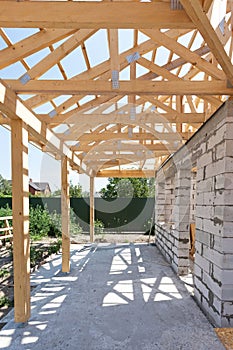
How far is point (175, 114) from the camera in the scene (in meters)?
4.06

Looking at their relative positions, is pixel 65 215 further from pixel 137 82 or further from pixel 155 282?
pixel 137 82

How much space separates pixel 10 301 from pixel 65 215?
1910 mm

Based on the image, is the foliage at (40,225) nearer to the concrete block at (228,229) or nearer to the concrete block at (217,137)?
the concrete block at (217,137)

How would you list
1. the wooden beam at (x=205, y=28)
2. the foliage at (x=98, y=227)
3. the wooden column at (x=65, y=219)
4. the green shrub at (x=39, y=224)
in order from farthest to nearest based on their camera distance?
the foliage at (x=98, y=227)
the green shrub at (x=39, y=224)
the wooden column at (x=65, y=219)
the wooden beam at (x=205, y=28)

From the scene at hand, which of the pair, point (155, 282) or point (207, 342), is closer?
point (207, 342)

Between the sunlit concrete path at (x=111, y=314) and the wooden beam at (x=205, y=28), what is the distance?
2668mm

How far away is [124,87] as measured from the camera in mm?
2699

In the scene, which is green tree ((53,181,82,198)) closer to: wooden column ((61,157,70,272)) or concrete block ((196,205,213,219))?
wooden column ((61,157,70,272))

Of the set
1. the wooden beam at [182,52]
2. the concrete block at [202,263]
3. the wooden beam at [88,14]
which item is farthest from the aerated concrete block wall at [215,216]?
the wooden beam at [88,14]

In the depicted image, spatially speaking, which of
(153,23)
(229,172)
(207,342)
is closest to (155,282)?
(207,342)

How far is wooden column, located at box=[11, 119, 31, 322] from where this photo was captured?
9.30ft

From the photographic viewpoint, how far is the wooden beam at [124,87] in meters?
2.64

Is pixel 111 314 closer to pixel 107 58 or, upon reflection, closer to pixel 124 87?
pixel 124 87

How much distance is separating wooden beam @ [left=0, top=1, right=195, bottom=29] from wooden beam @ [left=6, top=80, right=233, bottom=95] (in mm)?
905
